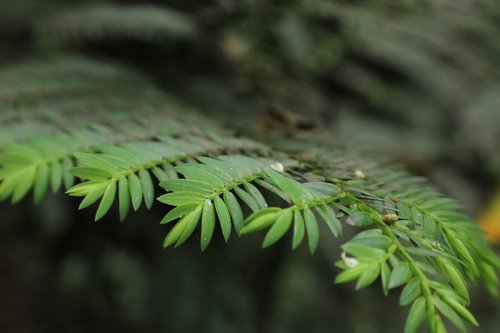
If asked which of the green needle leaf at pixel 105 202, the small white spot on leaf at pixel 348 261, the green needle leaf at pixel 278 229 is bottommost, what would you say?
the small white spot on leaf at pixel 348 261

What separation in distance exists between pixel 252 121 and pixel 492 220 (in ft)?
3.39

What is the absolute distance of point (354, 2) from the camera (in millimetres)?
1608

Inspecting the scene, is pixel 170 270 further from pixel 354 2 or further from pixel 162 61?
pixel 354 2

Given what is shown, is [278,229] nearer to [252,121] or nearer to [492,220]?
[252,121]

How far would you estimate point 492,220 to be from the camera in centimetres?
176

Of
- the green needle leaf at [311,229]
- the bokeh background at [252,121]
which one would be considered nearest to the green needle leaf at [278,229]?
the green needle leaf at [311,229]

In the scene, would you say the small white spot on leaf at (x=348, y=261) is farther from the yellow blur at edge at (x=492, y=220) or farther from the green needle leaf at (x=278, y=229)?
the yellow blur at edge at (x=492, y=220)

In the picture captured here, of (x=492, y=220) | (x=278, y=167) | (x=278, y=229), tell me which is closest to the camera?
(x=278, y=229)

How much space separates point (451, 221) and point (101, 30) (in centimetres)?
118

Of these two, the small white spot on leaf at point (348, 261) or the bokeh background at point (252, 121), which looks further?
the bokeh background at point (252, 121)

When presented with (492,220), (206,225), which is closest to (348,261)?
(206,225)

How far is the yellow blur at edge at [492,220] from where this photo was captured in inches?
68.2

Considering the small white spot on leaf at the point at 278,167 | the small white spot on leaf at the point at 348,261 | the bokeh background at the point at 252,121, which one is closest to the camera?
the small white spot on leaf at the point at 348,261

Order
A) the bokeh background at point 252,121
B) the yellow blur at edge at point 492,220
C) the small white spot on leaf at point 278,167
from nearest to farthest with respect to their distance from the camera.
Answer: the small white spot on leaf at point 278,167 → the bokeh background at point 252,121 → the yellow blur at edge at point 492,220
